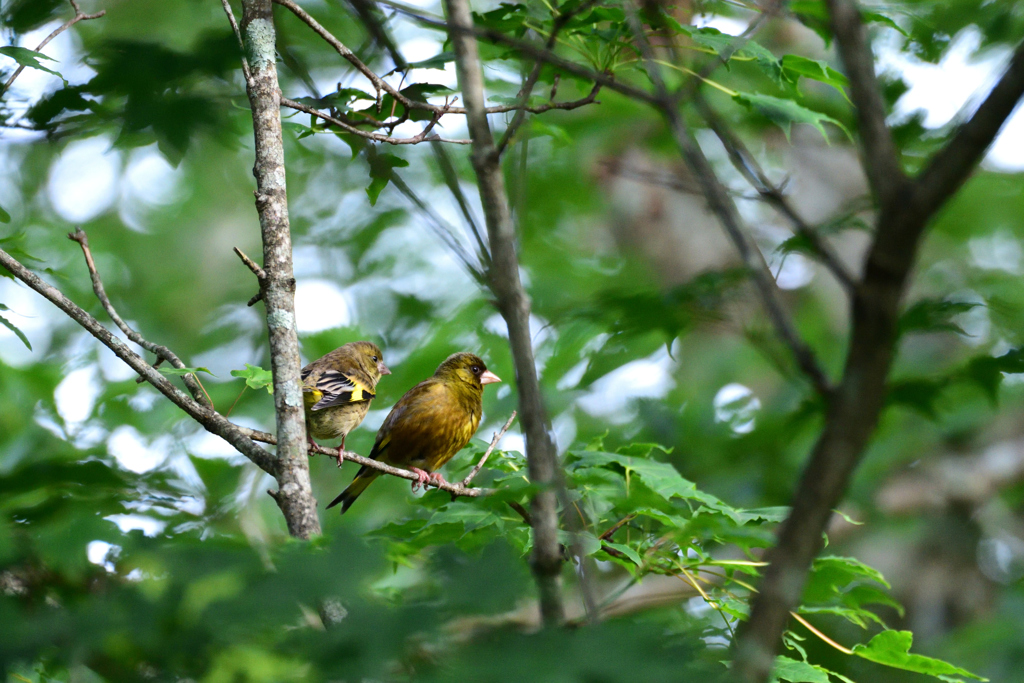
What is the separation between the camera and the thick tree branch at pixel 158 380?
2.30 metres

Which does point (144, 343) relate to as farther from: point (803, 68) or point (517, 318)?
point (803, 68)

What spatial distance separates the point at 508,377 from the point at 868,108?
238 inches

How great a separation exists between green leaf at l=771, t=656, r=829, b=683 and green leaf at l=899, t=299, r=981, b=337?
41.2 inches

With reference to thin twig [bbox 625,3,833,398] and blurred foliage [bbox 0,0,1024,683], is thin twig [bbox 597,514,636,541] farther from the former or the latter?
thin twig [bbox 625,3,833,398]

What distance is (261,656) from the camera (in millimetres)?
1178

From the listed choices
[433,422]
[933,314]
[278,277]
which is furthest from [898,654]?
[433,422]

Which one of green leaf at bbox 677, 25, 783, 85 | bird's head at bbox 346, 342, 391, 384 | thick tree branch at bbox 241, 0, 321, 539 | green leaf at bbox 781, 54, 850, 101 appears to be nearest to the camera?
thick tree branch at bbox 241, 0, 321, 539

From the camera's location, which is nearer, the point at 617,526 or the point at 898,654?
the point at 898,654

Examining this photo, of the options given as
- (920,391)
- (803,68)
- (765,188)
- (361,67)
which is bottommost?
(920,391)

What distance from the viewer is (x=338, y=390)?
15.3 ft

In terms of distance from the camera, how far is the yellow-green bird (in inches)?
193

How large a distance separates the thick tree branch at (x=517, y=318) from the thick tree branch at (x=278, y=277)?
807 mm

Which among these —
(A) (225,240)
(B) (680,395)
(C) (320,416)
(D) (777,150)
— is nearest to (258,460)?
(C) (320,416)

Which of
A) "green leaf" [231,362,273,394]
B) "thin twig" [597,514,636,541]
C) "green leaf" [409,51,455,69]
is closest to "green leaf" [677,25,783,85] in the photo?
"green leaf" [409,51,455,69]
